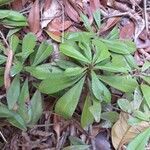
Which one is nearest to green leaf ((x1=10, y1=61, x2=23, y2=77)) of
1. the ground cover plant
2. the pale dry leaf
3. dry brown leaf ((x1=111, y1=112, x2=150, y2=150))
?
the ground cover plant

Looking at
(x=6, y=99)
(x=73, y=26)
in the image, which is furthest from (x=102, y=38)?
(x=6, y=99)

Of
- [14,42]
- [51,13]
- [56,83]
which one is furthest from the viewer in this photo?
[51,13]

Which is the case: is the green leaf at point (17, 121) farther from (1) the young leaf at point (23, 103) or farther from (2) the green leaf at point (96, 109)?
(2) the green leaf at point (96, 109)

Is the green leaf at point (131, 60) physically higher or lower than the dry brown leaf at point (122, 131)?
higher

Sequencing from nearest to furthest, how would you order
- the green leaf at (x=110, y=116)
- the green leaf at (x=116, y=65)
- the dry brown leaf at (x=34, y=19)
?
the green leaf at (x=116, y=65)
the green leaf at (x=110, y=116)
the dry brown leaf at (x=34, y=19)

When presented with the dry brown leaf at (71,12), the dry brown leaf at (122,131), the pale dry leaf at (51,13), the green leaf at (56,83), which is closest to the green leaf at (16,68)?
the green leaf at (56,83)

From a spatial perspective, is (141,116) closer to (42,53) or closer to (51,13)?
(42,53)

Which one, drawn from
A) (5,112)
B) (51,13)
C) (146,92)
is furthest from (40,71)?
(146,92)
